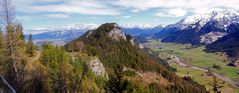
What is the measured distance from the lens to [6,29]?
66000 millimetres

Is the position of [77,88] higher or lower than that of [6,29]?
lower

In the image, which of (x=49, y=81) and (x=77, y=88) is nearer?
(x=49, y=81)

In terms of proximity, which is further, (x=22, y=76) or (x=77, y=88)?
(x=77, y=88)

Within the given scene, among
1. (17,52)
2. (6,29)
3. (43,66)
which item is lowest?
(43,66)

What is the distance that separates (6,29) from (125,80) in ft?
84.2

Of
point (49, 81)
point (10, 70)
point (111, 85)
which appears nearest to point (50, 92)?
point (49, 81)

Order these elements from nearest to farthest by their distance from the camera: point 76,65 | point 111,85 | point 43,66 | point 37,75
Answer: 1. point 111,85
2. point 37,75
3. point 43,66
4. point 76,65

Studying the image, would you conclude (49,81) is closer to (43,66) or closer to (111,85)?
(43,66)

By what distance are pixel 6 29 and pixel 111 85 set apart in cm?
2432

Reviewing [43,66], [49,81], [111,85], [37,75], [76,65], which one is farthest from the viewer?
[76,65]

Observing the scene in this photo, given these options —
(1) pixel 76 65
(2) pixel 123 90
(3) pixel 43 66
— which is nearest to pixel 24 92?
(3) pixel 43 66

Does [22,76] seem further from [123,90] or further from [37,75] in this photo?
[123,90]

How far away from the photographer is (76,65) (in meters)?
95.2

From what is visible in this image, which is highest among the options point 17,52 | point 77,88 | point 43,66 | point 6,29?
point 6,29
